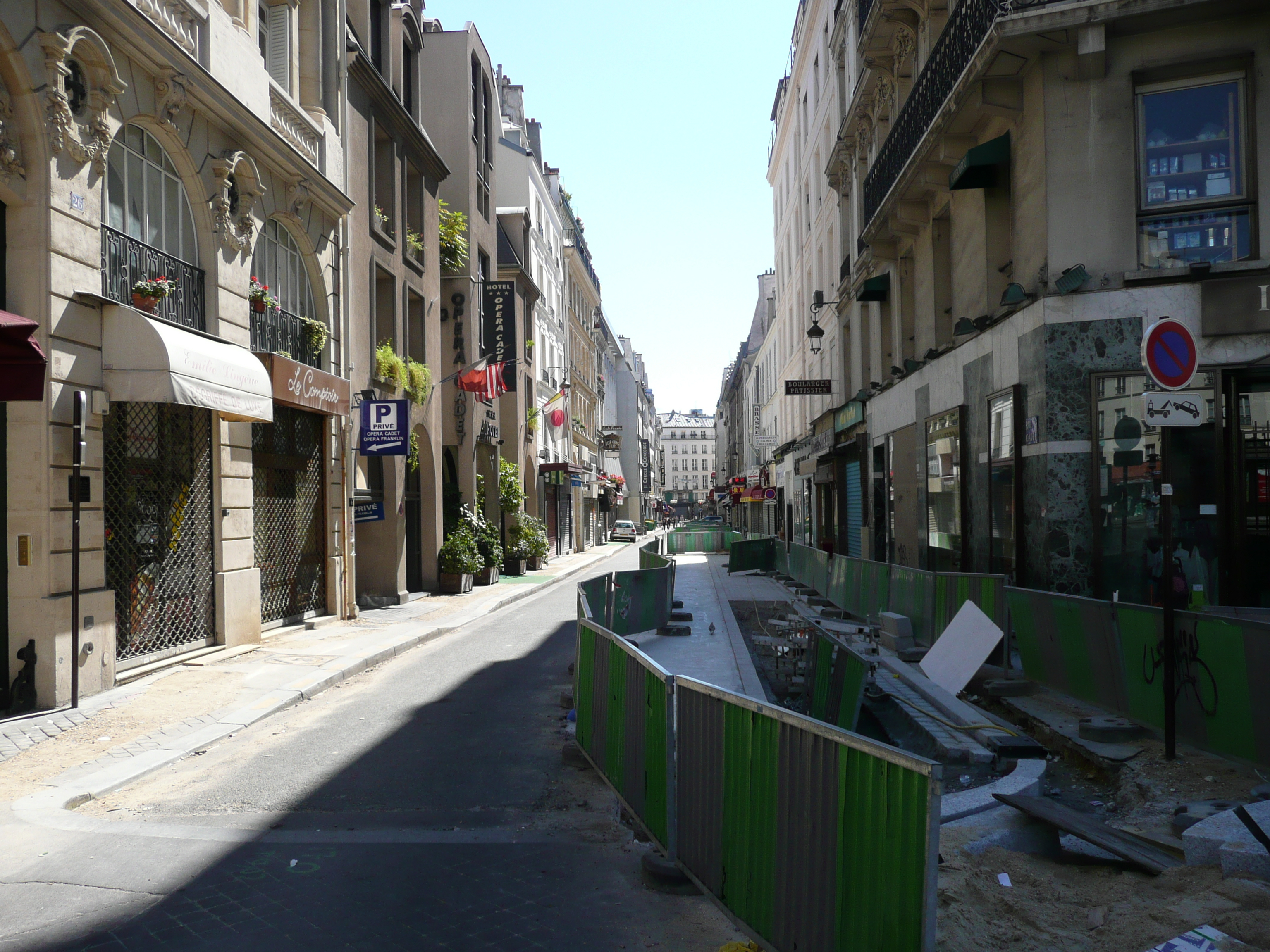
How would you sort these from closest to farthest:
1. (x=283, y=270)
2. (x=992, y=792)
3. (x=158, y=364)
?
(x=992, y=792) → (x=158, y=364) → (x=283, y=270)

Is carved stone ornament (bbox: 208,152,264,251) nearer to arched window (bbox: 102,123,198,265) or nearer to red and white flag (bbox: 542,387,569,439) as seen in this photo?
arched window (bbox: 102,123,198,265)

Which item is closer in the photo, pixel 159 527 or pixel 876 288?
pixel 159 527

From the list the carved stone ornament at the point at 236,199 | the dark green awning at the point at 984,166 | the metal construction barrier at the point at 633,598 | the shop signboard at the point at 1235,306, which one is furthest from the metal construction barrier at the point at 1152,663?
the carved stone ornament at the point at 236,199

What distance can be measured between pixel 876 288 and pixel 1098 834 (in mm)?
18298

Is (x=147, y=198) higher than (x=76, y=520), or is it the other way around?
(x=147, y=198)

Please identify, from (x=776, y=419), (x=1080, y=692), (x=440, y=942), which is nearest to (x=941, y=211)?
(x=1080, y=692)

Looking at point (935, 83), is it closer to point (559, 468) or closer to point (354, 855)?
point (354, 855)

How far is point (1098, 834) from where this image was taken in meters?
4.79

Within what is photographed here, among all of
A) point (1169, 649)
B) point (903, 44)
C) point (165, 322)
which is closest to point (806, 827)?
point (1169, 649)

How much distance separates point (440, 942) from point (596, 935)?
0.64 meters

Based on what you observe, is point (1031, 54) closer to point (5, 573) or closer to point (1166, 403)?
point (1166, 403)

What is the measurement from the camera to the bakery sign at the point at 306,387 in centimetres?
1370

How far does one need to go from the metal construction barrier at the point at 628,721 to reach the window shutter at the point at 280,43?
12.2m

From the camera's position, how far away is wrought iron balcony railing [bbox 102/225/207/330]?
411 inches
